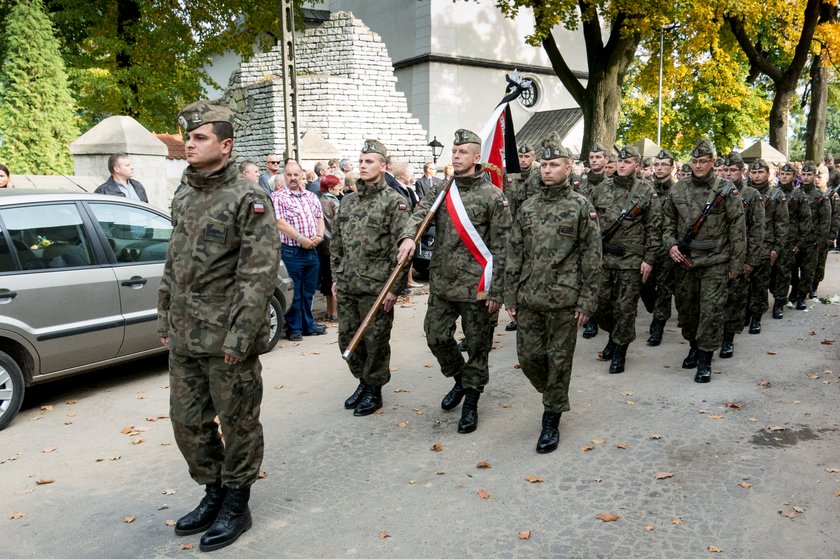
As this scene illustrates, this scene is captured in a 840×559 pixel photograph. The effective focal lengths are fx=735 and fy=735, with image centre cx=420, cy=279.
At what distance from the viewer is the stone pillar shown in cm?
1112

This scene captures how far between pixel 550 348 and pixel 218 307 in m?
2.49

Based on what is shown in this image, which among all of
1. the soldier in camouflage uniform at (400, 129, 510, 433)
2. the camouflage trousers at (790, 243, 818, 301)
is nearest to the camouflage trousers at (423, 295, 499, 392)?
the soldier in camouflage uniform at (400, 129, 510, 433)

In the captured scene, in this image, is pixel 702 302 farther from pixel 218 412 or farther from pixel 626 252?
pixel 218 412

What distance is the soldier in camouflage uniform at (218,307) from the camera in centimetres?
375

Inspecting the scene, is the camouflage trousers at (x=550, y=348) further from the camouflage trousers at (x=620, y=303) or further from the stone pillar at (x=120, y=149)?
the stone pillar at (x=120, y=149)

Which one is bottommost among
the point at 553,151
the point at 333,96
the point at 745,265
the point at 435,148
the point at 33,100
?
the point at 745,265

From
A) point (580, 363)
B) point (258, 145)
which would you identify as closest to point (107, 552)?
point (580, 363)

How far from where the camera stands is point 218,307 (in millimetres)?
3799

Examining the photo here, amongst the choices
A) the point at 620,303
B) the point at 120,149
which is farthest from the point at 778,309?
the point at 120,149

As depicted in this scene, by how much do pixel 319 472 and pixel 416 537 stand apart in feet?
3.67

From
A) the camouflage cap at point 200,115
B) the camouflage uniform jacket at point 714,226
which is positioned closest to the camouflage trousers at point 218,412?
the camouflage cap at point 200,115

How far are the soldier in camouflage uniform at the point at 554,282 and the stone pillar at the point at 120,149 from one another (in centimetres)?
735

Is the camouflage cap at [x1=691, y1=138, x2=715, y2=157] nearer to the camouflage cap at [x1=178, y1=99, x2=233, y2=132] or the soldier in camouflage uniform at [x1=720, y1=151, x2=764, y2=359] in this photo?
the soldier in camouflage uniform at [x1=720, y1=151, x2=764, y2=359]

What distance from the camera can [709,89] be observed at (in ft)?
116
